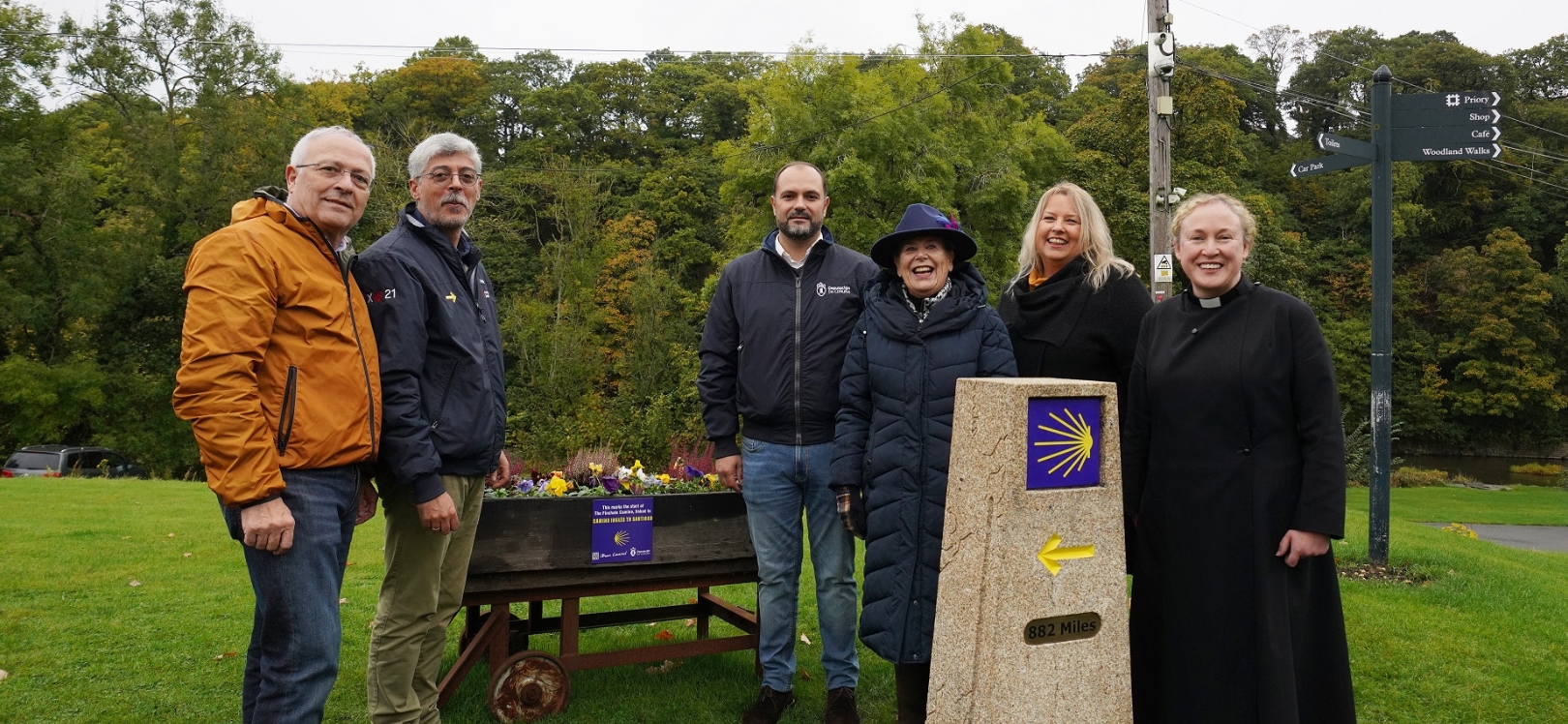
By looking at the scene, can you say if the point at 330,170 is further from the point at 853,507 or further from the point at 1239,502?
the point at 1239,502

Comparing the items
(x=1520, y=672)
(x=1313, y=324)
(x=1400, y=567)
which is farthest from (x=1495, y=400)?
(x=1313, y=324)

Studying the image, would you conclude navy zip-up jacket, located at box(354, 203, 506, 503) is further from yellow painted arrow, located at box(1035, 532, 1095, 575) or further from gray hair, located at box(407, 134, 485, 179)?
yellow painted arrow, located at box(1035, 532, 1095, 575)

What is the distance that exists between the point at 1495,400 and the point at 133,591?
41890mm

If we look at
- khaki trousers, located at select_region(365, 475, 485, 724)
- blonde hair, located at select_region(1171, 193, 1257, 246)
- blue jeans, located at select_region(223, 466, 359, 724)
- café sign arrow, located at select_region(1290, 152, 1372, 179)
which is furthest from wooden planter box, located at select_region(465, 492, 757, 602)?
café sign arrow, located at select_region(1290, 152, 1372, 179)

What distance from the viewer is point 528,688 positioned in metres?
4.05

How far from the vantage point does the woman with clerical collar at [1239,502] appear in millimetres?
3119

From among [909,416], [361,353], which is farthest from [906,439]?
[361,353]

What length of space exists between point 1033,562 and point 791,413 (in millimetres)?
1255

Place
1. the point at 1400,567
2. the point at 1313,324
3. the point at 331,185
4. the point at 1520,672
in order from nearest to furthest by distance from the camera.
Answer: the point at 331,185 < the point at 1313,324 < the point at 1520,672 < the point at 1400,567

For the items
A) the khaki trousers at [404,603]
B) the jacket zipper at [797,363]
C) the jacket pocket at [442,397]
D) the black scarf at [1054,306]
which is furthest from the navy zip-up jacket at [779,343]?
the khaki trousers at [404,603]

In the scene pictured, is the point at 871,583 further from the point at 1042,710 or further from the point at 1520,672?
the point at 1520,672

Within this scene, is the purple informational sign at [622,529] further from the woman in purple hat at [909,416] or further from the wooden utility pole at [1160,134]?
the wooden utility pole at [1160,134]

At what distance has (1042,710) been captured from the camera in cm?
308

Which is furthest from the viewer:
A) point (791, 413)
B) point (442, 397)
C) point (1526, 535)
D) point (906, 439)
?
point (1526, 535)
